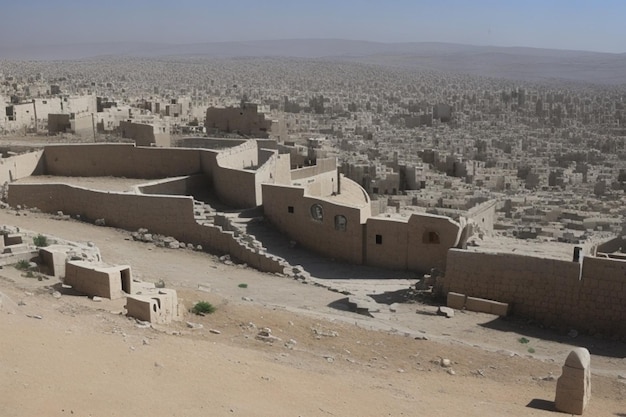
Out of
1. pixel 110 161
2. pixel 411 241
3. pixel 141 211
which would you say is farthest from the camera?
pixel 110 161

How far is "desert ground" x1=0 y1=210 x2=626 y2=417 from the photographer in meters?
8.40

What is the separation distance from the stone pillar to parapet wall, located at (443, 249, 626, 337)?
461 cm

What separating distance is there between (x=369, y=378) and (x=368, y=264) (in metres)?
8.25

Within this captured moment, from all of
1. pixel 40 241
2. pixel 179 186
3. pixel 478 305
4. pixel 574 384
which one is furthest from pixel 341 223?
pixel 574 384

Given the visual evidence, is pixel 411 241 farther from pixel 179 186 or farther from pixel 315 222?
pixel 179 186

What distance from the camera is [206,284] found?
16.1 metres

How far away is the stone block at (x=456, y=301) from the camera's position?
15.2 m

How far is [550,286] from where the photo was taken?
1450cm

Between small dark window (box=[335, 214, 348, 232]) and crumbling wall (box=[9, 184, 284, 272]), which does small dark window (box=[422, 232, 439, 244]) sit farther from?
crumbling wall (box=[9, 184, 284, 272])

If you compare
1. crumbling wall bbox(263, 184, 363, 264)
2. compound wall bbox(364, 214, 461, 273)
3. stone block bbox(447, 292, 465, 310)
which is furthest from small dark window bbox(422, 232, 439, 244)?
stone block bbox(447, 292, 465, 310)

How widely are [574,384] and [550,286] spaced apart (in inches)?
200

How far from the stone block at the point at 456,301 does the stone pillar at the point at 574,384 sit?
17.9ft

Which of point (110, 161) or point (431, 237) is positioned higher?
point (110, 161)

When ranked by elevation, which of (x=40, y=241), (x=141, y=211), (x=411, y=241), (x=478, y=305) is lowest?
(x=478, y=305)
